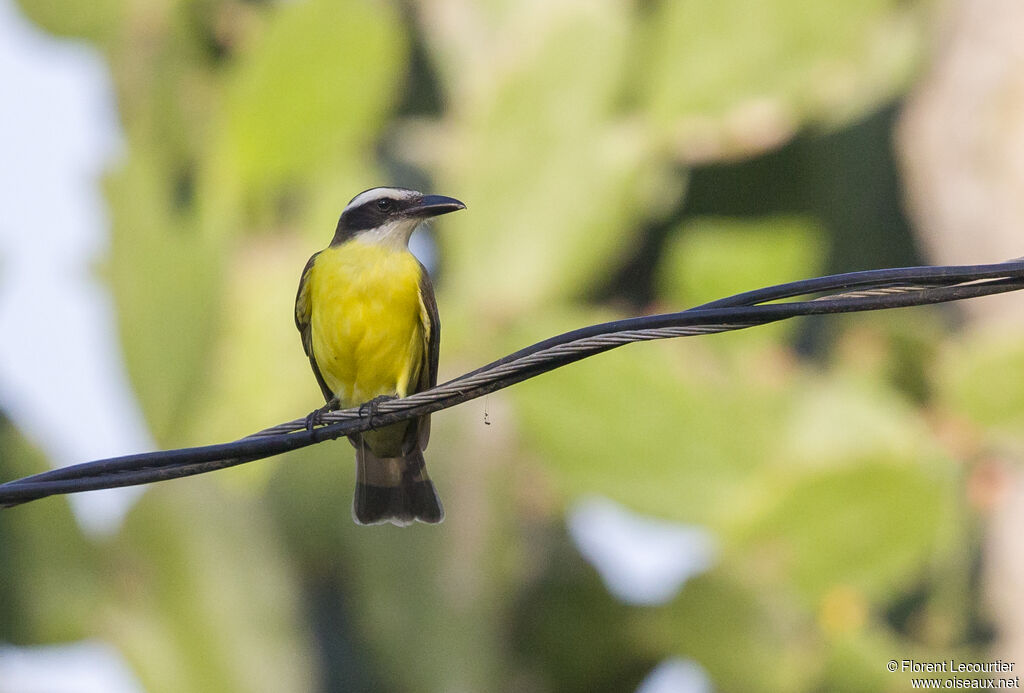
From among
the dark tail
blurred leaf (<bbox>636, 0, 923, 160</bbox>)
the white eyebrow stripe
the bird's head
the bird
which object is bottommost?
the dark tail

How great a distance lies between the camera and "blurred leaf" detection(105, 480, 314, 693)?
7109 mm

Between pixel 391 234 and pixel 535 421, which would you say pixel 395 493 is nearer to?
pixel 391 234

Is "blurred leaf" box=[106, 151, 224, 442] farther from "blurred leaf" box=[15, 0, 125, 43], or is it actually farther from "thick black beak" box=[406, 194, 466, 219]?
"thick black beak" box=[406, 194, 466, 219]

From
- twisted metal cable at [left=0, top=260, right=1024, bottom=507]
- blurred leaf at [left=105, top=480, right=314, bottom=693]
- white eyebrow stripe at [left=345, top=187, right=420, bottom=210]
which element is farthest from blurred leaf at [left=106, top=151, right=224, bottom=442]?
twisted metal cable at [left=0, top=260, right=1024, bottom=507]

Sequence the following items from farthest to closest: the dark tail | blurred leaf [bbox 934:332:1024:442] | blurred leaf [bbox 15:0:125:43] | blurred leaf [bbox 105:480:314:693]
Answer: blurred leaf [bbox 15:0:125:43] < blurred leaf [bbox 105:480:314:693] < blurred leaf [bbox 934:332:1024:442] < the dark tail

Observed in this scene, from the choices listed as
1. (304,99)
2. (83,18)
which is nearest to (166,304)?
(304,99)

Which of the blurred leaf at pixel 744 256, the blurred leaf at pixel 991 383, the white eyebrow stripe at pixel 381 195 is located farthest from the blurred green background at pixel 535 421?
the white eyebrow stripe at pixel 381 195

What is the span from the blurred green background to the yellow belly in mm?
1667

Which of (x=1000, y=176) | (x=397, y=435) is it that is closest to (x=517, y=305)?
(x=397, y=435)

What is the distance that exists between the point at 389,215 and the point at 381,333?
0.47 m

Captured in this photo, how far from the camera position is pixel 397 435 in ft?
17.3

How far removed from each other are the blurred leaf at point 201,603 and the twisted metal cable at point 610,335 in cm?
399

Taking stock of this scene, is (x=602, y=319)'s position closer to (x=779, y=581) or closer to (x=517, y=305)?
(x=517, y=305)

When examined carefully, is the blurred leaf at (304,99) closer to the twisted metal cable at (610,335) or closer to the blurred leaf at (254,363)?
the blurred leaf at (254,363)
